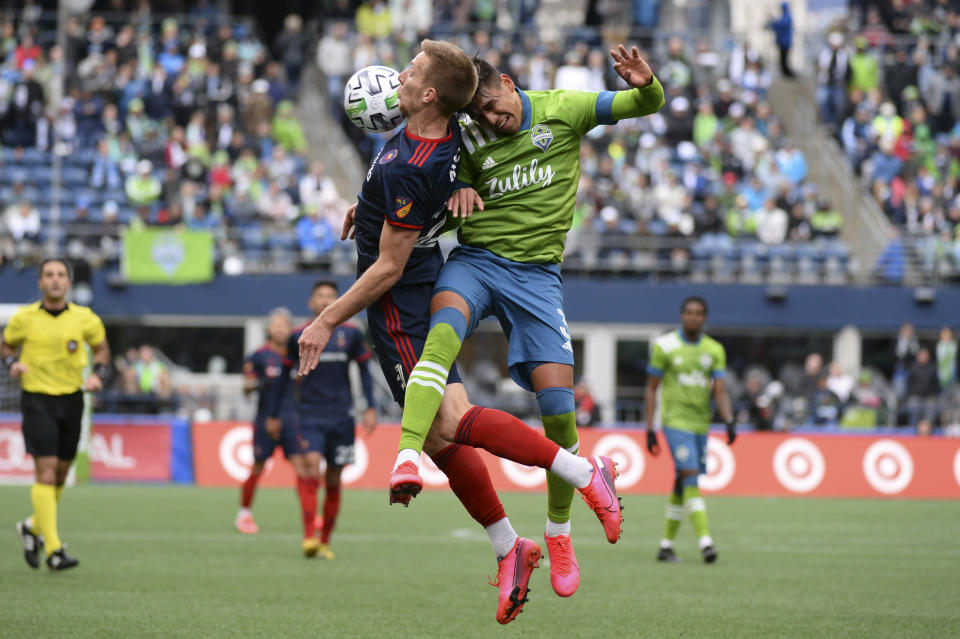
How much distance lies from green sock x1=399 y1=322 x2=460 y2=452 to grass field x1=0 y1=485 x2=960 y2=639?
1.50m

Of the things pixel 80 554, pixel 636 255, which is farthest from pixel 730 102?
pixel 80 554

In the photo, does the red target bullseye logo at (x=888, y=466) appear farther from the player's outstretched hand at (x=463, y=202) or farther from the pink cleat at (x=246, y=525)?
the player's outstretched hand at (x=463, y=202)

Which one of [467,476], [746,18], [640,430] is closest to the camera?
[467,476]

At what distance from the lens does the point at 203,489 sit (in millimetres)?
21094

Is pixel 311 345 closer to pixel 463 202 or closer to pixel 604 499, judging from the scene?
pixel 463 202

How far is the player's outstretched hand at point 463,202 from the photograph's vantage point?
689 cm

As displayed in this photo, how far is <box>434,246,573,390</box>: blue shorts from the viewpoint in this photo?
709 centimetres

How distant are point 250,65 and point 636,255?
898cm

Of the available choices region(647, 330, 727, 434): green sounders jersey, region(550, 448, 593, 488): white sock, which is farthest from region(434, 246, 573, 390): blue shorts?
region(647, 330, 727, 434): green sounders jersey

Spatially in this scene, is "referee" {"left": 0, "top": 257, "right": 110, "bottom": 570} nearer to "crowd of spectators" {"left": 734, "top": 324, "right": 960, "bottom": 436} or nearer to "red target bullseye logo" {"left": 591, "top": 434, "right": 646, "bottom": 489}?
"red target bullseye logo" {"left": 591, "top": 434, "right": 646, "bottom": 489}

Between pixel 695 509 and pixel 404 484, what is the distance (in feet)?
21.5

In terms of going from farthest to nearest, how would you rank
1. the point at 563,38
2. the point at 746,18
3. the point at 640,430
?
the point at 746,18 → the point at 563,38 → the point at 640,430

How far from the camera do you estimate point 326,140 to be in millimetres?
28500

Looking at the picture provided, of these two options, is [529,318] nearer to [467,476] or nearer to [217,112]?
[467,476]
